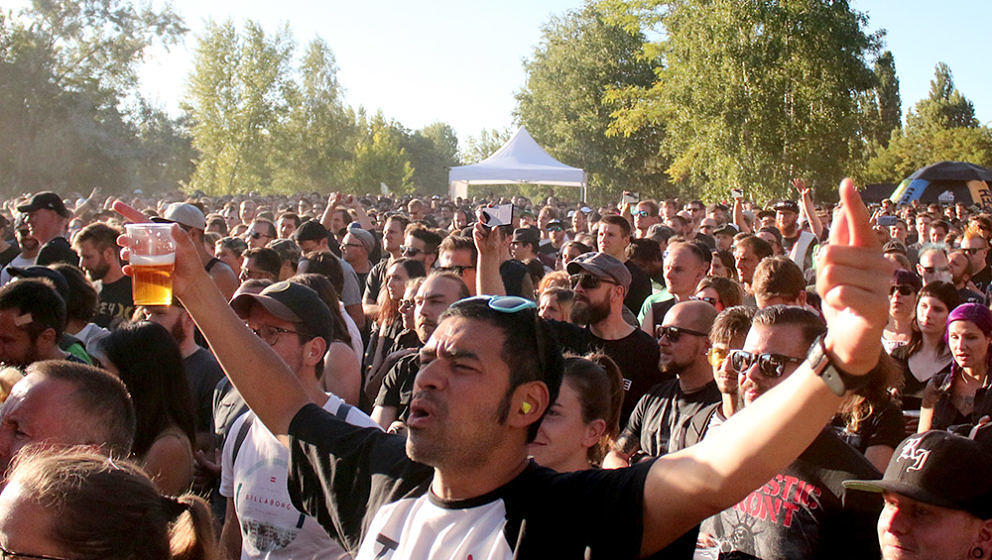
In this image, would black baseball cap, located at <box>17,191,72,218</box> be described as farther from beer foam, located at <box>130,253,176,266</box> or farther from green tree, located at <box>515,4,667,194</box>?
green tree, located at <box>515,4,667,194</box>

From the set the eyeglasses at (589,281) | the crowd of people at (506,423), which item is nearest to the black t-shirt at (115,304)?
the crowd of people at (506,423)

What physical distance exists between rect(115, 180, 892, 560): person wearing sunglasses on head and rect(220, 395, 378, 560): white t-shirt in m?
0.58

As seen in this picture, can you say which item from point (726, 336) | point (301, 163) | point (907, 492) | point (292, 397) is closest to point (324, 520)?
point (292, 397)

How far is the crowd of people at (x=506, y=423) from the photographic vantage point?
176cm

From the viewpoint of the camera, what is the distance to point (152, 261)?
2.52 metres

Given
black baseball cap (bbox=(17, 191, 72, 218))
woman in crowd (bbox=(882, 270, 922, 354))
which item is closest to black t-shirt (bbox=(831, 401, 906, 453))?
woman in crowd (bbox=(882, 270, 922, 354))

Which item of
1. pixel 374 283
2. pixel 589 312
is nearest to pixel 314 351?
pixel 589 312

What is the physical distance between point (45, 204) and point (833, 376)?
830 centimetres

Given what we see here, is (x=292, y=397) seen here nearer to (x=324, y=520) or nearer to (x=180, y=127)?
(x=324, y=520)

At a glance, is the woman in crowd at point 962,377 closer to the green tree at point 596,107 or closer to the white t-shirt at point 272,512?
the white t-shirt at point 272,512

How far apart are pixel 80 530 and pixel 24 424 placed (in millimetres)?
962

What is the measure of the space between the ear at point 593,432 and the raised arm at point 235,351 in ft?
4.05

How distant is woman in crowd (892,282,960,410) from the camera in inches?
222

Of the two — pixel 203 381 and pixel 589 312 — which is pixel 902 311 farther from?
pixel 203 381
